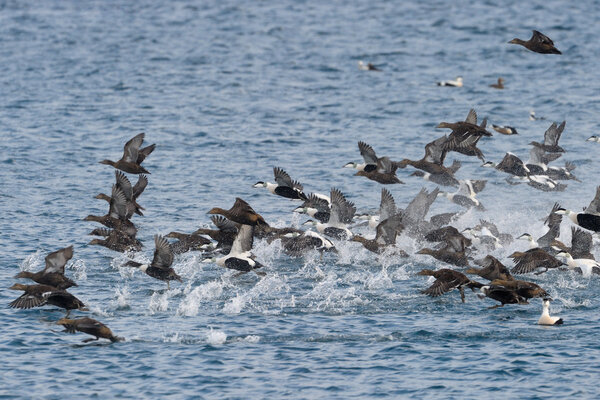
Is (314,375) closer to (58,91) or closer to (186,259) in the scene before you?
(186,259)

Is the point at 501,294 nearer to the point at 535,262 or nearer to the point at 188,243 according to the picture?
the point at 535,262

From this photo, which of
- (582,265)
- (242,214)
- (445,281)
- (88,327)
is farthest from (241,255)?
(582,265)

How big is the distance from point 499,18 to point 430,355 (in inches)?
1617

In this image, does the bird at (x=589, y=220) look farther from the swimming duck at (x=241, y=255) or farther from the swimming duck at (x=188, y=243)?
the swimming duck at (x=188, y=243)

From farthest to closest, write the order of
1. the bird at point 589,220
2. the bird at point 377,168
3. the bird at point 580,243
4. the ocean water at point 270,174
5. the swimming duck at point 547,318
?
the bird at point 377,168 → the bird at point 580,243 → the bird at point 589,220 → the swimming duck at point 547,318 → the ocean water at point 270,174

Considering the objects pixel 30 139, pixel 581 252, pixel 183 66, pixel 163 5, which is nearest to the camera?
pixel 581 252

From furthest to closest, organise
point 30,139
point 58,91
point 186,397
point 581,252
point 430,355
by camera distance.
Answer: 1. point 58,91
2. point 30,139
3. point 581,252
4. point 430,355
5. point 186,397

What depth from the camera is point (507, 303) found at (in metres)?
18.3

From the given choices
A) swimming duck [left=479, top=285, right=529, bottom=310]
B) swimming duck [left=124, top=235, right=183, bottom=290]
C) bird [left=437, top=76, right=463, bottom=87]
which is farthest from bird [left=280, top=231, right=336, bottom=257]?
bird [left=437, top=76, right=463, bottom=87]

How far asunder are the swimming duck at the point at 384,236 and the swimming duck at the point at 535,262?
9.01 feet

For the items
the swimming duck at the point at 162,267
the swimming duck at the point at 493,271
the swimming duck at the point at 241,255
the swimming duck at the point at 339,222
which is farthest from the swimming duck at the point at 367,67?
the swimming duck at the point at 162,267

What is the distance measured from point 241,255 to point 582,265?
6.58 m

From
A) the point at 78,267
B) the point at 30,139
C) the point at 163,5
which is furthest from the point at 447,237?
the point at 163,5

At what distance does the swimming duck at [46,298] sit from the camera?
A: 56.8 feet
